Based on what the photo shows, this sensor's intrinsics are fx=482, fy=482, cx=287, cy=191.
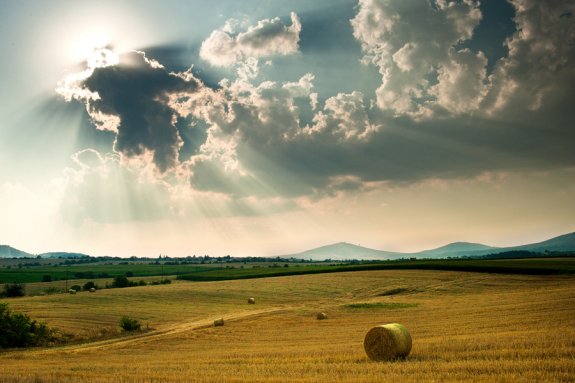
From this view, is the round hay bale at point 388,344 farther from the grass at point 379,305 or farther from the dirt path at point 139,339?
the grass at point 379,305

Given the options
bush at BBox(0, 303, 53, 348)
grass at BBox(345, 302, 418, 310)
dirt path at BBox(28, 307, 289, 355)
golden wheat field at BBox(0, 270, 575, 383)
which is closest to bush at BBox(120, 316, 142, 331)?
golden wheat field at BBox(0, 270, 575, 383)

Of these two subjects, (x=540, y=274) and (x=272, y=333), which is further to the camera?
(x=540, y=274)

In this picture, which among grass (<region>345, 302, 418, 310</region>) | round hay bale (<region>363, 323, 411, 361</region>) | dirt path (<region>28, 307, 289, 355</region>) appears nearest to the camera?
round hay bale (<region>363, 323, 411, 361</region>)

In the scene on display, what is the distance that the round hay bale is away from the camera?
62.9 feet

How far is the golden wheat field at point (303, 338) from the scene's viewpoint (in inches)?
625

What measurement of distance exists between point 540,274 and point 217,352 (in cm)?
5455

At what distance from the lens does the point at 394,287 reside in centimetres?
6000

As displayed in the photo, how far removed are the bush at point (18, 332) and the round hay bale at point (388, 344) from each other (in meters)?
25.5

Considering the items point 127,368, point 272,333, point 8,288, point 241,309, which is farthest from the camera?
point 8,288

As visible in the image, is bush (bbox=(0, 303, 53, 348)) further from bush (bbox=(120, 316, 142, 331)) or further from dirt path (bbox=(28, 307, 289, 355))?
bush (bbox=(120, 316, 142, 331))

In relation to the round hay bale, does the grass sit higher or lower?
lower

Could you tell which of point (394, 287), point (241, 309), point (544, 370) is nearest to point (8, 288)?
point (241, 309)

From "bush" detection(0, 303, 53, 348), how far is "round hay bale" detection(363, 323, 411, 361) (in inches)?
1003

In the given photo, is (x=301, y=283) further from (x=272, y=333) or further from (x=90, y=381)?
(x=90, y=381)
